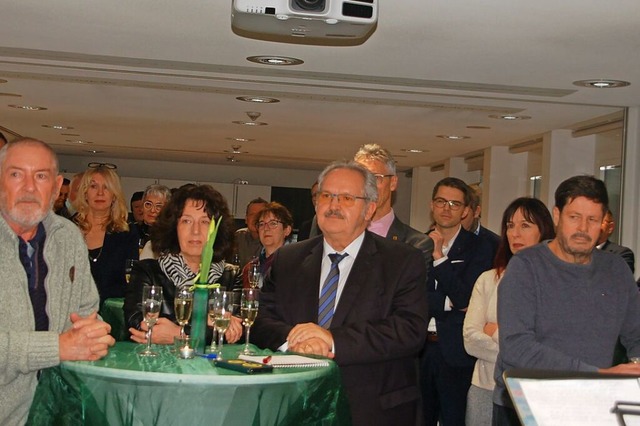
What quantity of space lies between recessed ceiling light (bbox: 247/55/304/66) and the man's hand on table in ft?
13.8

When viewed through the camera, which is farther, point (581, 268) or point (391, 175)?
point (391, 175)

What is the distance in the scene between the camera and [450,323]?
535 centimetres

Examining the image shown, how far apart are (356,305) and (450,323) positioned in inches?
77.6

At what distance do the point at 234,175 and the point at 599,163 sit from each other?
10.3m

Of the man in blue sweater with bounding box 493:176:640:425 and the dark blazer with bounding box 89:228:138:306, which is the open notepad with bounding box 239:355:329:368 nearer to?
the man in blue sweater with bounding box 493:176:640:425

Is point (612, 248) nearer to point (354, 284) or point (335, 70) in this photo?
point (335, 70)

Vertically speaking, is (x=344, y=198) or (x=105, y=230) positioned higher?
(x=344, y=198)

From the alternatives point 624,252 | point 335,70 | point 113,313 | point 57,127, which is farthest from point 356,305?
point 57,127

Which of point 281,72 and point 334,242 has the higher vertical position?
point 281,72

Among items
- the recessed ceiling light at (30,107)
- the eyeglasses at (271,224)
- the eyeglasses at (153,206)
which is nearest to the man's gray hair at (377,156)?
the eyeglasses at (271,224)

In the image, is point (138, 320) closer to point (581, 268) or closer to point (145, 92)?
point (581, 268)

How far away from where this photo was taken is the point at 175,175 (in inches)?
772

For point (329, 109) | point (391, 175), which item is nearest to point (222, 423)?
point (391, 175)

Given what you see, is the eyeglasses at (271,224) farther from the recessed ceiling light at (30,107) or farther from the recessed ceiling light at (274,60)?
the recessed ceiling light at (30,107)
